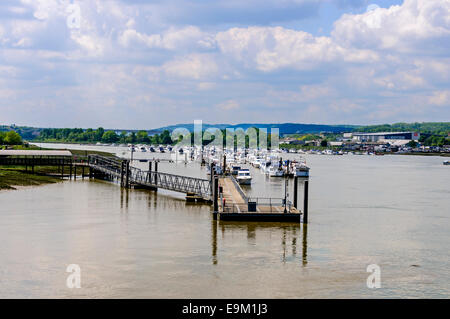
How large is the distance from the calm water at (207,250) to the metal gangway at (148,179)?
2.26 metres

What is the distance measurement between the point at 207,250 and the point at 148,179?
39.1 meters

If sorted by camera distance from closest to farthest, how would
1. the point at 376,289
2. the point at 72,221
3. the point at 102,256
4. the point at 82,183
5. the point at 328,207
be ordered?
the point at 376,289 < the point at 102,256 < the point at 72,221 < the point at 328,207 < the point at 82,183

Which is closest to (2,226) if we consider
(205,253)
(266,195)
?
(205,253)

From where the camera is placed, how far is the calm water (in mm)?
27453

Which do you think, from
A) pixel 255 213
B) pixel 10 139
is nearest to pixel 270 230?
pixel 255 213

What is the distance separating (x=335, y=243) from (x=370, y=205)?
74.9 ft

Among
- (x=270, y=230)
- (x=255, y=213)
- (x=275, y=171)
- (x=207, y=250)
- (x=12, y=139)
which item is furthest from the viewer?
(x=12, y=139)

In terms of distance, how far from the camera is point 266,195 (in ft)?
228

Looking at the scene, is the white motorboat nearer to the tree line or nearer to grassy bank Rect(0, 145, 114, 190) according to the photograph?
grassy bank Rect(0, 145, 114, 190)

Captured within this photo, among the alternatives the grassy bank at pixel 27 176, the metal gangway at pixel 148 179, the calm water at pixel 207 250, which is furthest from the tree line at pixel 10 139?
the calm water at pixel 207 250

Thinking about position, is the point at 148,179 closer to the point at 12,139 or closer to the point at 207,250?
the point at 207,250

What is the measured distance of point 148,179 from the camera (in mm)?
73250

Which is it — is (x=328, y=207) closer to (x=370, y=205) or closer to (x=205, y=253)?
(x=370, y=205)

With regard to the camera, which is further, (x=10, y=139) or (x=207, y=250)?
(x=10, y=139)
